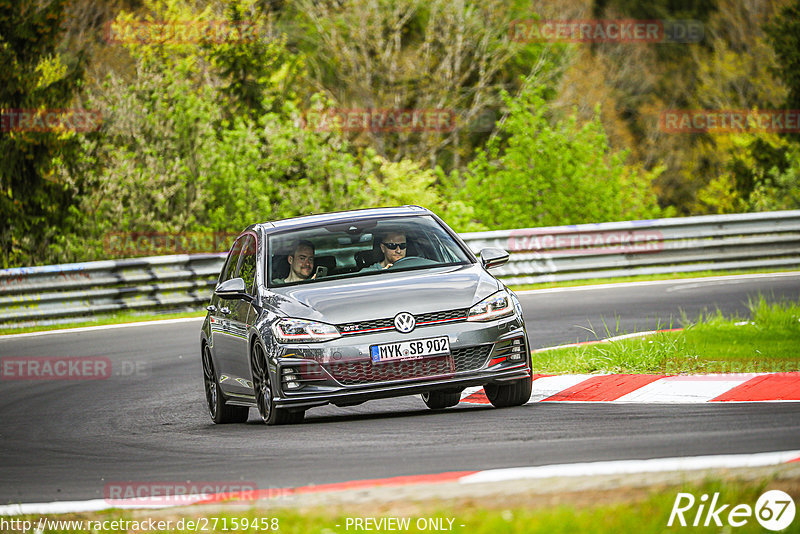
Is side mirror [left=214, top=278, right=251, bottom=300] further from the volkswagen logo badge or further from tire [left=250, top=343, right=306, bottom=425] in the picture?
the volkswagen logo badge

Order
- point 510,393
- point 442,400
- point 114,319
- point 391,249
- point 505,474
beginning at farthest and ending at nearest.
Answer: point 114,319 < point 442,400 < point 391,249 < point 510,393 < point 505,474

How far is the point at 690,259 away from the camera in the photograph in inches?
901

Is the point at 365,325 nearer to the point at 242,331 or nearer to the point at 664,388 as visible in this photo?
the point at 242,331

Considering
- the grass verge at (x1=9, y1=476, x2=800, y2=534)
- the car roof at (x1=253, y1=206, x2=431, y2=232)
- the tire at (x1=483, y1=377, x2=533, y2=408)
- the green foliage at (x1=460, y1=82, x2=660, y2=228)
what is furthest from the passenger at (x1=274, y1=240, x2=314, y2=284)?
the green foliage at (x1=460, y1=82, x2=660, y2=228)

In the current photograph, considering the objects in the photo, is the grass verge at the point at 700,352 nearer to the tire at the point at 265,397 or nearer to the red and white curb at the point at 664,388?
the red and white curb at the point at 664,388

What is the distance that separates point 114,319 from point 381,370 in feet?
39.8

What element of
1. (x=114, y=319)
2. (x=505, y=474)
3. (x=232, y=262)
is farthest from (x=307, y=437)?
(x=114, y=319)

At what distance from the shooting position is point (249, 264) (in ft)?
35.0

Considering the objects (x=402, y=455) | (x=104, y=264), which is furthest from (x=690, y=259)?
(x=402, y=455)

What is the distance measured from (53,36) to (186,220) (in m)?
4.51

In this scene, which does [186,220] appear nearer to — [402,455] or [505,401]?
[505,401]

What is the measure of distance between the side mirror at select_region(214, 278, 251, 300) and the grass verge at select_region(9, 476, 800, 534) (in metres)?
4.20

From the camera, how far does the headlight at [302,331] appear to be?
29.7 ft

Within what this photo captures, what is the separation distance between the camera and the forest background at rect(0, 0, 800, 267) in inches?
1014
